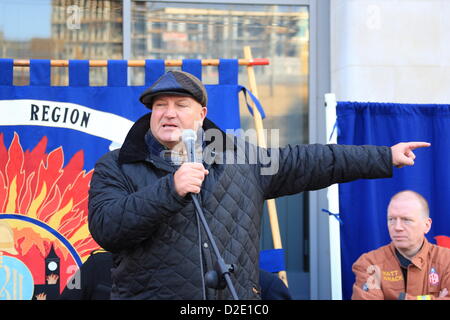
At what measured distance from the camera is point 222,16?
5539mm

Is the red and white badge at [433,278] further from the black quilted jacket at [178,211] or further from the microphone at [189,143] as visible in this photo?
the microphone at [189,143]

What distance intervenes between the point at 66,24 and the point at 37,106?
1.31m

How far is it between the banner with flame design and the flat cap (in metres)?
1.69

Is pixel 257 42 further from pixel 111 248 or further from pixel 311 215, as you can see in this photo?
pixel 111 248

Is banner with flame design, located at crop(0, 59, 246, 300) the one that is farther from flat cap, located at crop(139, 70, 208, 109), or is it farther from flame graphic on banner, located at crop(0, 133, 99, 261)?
flat cap, located at crop(139, 70, 208, 109)

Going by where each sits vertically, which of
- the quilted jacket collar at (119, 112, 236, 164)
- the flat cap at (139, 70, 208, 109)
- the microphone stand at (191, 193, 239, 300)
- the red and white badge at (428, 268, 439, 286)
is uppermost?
the flat cap at (139, 70, 208, 109)

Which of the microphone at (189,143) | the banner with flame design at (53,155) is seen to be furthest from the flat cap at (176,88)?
the banner with flame design at (53,155)

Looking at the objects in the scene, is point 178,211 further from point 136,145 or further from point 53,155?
point 53,155

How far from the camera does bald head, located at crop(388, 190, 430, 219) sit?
4.03 metres

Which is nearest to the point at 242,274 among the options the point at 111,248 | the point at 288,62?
the point at 111,248

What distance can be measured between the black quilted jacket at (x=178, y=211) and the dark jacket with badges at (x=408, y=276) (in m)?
1.21

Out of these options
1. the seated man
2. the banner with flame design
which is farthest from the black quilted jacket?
the banner with flame design

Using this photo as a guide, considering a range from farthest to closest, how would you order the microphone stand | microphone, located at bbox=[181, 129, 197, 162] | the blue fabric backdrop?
the blue fabric backdrop
microphone, located at bbox=[181, 129, 197, 162]
the microphone stand

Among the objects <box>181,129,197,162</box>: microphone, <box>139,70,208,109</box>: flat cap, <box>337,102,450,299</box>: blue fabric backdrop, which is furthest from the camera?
<box>337,102,450,299</box>: blue fabric backdrop
